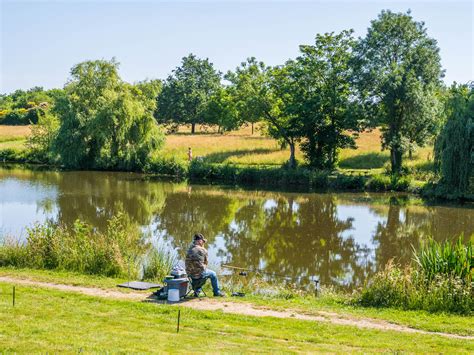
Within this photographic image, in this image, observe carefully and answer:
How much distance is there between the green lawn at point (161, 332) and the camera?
827 centimetres

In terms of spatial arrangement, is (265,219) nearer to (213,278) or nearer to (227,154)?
(213,278)

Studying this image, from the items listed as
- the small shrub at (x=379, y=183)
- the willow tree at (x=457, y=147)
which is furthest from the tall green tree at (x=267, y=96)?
the willow tree at (x=457, y=147)

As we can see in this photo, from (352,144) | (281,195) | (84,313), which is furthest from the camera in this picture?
(352,144)

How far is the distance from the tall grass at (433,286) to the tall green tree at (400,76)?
28347 millimetres

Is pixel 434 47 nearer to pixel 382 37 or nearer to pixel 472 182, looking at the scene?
pixel 382 37

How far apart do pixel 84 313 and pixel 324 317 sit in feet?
15.2

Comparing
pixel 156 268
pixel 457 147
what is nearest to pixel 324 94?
pixel 457 147

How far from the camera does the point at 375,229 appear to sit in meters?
26.5

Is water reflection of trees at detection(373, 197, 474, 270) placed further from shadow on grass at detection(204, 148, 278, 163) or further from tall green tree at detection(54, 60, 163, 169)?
tall green tree at detection(54, 60, 163, 169)

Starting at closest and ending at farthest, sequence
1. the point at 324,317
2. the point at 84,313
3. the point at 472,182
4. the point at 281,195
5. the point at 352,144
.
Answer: the point at 84,313
the point at 324,317
the point at 472,182
the point at 281,195
the point at 352,144

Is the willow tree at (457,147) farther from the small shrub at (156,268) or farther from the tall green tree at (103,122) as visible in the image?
the tall green tree at (103,122)

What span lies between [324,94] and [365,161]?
24.8 feet

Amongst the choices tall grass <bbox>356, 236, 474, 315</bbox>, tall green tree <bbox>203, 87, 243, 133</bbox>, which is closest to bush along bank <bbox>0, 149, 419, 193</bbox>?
tall green tree <bbox>203, 87, 243, 133</bbox>

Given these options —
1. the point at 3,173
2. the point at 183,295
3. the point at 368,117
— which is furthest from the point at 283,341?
the point at 3,173
